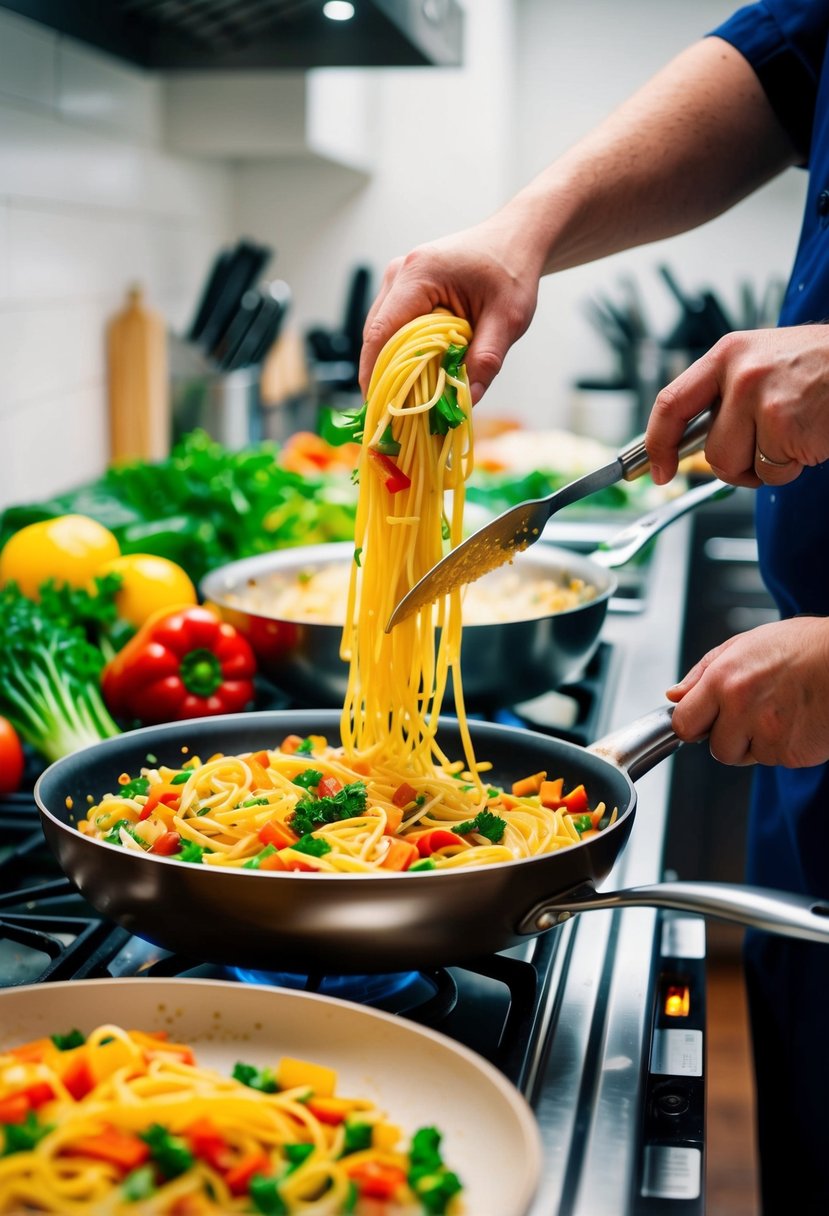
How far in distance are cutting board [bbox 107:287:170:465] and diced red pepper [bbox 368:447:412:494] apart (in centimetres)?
186

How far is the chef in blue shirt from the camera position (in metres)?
1.02

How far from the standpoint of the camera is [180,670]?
5.15 ft

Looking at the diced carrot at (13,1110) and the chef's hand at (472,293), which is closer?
the diced carrot at (13,1110)

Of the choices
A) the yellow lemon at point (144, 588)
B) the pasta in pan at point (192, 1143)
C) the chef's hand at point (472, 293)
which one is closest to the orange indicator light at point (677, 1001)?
the pasta in pan at point (192, 1143)

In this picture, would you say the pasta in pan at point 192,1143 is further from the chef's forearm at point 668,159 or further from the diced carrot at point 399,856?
the chef's forearm at point 668,159

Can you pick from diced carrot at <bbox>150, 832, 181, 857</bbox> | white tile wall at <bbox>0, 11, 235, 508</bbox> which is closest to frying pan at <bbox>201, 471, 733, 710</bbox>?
diced carrot at <bbox>150, 832, 181, 857</bbox>

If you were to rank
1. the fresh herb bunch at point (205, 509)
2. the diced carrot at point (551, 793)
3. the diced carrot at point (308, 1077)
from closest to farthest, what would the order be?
the diced carrot at point (308, 1077) → the diced carrot at point (551, 793) → the fresh herb bunch at point (205, 509)

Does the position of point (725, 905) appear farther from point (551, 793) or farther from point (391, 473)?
point (391, 473)

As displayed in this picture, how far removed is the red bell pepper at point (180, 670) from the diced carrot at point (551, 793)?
0.54 metres

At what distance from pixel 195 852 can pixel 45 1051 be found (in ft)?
0.78

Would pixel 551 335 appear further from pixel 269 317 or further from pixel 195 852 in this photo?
pixel 195 852

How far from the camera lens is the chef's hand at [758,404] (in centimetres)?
101

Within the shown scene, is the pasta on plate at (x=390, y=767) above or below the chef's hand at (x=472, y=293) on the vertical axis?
below

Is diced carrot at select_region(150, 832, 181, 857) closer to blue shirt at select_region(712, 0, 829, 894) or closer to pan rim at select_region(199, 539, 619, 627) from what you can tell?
pan rim at select_region(199, 539, 619, 627)
